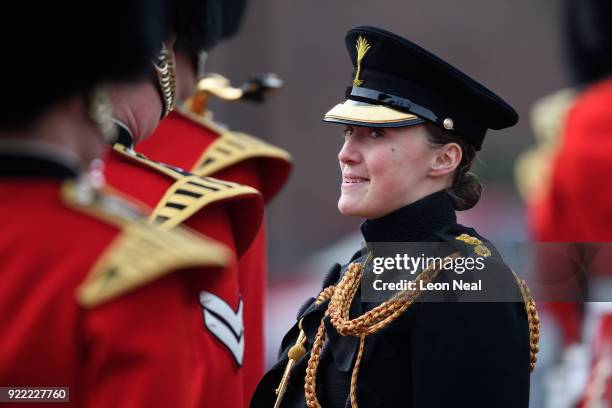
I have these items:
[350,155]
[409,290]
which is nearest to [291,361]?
[409,290]

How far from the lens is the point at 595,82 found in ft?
19.6

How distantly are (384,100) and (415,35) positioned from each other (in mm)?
9681

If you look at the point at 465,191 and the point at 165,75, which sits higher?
the point at 165,75

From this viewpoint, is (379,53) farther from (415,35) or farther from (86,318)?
(415,35)

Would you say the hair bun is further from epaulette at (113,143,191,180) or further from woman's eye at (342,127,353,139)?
epaulette at (113,143,191,180)

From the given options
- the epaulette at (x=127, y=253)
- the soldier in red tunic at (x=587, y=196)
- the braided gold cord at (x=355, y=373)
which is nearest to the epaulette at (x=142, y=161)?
the braided gold cord at (x=355, y=373)

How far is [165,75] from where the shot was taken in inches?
123

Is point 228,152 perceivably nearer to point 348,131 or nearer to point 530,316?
point 348,131

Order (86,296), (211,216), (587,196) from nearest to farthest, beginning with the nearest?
(86,296) < (211,216) < (587,196)

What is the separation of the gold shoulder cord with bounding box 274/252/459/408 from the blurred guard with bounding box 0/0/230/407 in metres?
0.88

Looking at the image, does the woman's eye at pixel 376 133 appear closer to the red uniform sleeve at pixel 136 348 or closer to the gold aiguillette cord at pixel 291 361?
the gold aiguillette cord at pixel 291 361

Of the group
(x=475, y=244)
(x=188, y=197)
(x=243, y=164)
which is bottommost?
(x=475, y=244)

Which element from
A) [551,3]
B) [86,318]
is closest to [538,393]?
[86,318]

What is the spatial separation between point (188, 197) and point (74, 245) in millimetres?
995
